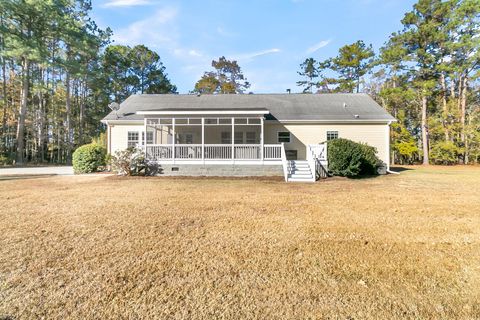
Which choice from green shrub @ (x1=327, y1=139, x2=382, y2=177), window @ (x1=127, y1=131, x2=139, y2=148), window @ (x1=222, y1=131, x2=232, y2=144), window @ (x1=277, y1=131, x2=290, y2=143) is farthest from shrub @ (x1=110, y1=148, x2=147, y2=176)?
green shrub @ (x1=327, y1=139, x2=382, y2=177)

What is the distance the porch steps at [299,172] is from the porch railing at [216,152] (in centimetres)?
101

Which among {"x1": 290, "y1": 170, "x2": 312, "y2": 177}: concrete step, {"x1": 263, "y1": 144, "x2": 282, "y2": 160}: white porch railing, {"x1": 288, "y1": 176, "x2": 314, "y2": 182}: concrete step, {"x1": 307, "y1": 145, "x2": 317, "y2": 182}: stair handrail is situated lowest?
{"x1": 288, "y1": 176, "x2": 314, "y2": 182}: concrete step

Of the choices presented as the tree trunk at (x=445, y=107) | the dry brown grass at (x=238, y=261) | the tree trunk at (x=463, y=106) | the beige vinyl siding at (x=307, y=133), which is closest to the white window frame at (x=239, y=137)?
the beige vinyl siding at (x=307, y=133)

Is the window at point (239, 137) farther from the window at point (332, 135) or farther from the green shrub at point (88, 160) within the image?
the green shrub at point (88, 160)

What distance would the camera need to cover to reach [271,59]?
79.7 ft

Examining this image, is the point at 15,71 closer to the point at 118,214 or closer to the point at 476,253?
the point at 118,214

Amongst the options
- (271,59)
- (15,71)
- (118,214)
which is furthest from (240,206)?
(15,71)

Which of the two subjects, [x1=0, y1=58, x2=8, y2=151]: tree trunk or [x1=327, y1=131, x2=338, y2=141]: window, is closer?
[x1=327, y1=131, x2=338, y2=141]: window

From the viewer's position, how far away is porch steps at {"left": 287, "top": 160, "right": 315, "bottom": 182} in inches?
457

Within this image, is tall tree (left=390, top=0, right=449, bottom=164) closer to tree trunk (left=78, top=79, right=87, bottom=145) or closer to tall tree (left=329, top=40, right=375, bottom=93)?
tall tree (left=329, top=40, right=375, bottom=93)

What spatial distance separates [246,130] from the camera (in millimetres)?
16094

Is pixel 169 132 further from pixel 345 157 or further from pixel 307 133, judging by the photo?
pixel 345 157

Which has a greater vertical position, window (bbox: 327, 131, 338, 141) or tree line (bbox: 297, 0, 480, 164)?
tree line (bbox: 297, 0, 480, 164)

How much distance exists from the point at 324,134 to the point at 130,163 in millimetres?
11690
